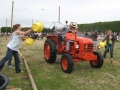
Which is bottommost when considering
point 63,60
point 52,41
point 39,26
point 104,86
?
point 104,86

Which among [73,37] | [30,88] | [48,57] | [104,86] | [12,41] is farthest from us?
[48,57]

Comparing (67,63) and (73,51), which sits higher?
(73,51)

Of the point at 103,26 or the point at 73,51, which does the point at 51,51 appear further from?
the point at 103,26

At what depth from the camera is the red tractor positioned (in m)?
7.01

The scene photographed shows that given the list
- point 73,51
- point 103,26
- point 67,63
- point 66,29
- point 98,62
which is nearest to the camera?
point 67,63

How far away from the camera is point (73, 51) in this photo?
7430mm

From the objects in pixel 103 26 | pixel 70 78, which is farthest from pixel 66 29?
pixel 103 26

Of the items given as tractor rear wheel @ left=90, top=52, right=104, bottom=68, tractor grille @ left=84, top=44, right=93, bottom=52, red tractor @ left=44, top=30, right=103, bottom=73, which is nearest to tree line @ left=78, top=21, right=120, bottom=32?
tractor rear wheel @ left=90, top=52, right=104, bottom=68

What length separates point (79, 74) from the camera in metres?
6.85

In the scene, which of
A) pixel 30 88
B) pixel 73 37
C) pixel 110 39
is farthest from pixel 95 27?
pixel 30 88

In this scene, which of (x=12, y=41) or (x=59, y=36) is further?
(x=59, y=36)

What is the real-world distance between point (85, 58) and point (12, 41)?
2.63m

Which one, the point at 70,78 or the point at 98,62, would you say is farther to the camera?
the point at 98,62

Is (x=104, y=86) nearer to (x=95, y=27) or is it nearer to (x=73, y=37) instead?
(x=73, y=37)
